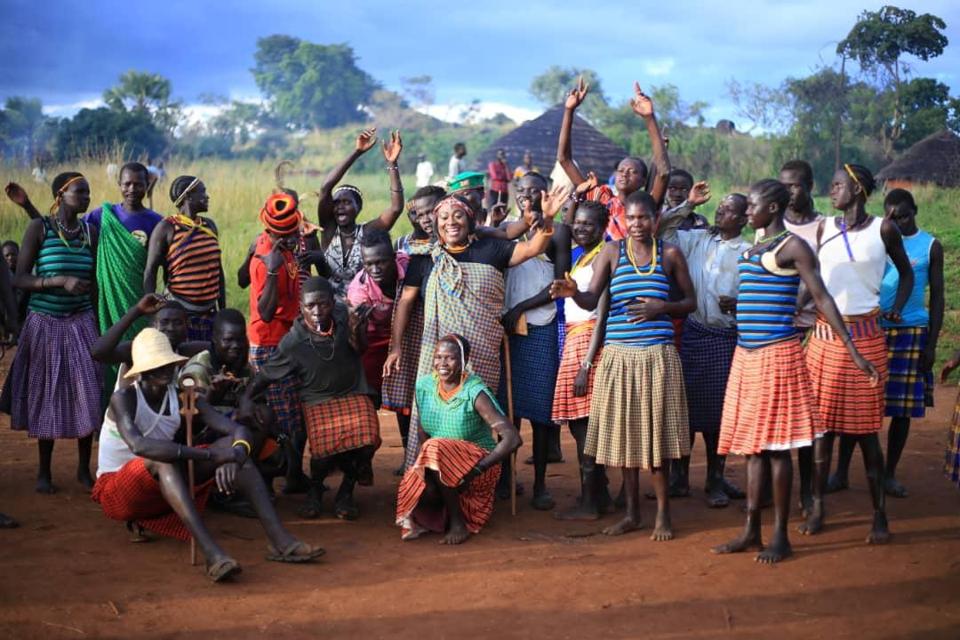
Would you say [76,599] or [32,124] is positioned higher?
[32,124]

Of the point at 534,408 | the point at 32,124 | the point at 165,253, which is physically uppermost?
the point at 32,124

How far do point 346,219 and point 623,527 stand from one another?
2.70m

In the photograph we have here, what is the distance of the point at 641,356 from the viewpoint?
5758 millimetres

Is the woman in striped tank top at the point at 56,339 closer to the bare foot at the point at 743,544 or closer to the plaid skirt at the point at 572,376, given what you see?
the plaid skirt at the point at 572,376

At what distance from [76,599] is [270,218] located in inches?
96.1

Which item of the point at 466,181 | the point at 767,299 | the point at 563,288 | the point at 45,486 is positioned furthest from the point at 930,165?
the point at 45,486

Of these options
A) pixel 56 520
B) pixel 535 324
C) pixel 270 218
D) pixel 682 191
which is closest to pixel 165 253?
pixel 270 218

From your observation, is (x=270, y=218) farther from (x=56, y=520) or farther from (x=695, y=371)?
(x=695, y=371)

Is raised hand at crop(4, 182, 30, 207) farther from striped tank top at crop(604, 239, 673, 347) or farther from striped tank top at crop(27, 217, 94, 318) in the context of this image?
striped tank top at crop(604, 239, 673, 347)

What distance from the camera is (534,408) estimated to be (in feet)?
21.1

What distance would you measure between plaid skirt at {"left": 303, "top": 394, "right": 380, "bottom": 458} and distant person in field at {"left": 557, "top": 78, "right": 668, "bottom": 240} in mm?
1879

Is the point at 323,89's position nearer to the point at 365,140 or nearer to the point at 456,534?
the point at 365,140

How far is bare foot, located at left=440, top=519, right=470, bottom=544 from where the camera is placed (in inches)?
227

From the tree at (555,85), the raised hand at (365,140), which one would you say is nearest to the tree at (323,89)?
the tree at (555,85)
